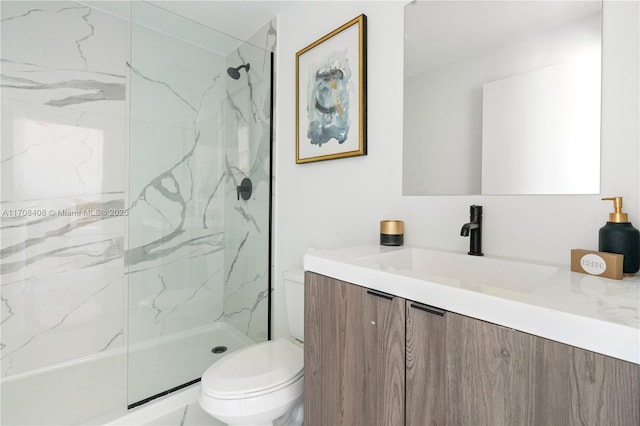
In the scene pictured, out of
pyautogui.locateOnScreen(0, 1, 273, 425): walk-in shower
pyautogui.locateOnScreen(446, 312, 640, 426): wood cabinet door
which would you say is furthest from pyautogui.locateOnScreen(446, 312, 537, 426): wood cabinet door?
pyautogui.locateOnScreen(0, 1, 273, 425): walk-in shower

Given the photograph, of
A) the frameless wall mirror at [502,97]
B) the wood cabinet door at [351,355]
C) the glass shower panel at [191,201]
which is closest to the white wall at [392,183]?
the frameless wall mirror at [502,97]

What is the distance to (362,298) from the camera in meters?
0.85

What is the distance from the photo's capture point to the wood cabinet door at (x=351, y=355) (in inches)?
30.5

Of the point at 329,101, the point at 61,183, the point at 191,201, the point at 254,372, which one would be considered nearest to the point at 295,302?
the point at 254,372

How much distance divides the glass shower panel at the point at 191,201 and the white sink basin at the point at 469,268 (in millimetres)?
1160

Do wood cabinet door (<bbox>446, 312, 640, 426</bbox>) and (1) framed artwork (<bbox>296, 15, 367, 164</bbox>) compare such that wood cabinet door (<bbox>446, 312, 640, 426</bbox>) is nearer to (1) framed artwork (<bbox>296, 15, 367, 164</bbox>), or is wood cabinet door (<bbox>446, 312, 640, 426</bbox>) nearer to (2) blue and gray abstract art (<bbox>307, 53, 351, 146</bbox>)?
(1) framed artwork (<bbox>296, 15, 367, 164</bbox>)

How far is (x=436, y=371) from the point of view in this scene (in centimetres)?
69

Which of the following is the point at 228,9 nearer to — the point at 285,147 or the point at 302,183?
the point at 285,147

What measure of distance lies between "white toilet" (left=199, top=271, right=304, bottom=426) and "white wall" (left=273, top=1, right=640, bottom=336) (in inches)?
23.8

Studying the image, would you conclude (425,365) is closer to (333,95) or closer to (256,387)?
(256,387)

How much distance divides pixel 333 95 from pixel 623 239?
127cm

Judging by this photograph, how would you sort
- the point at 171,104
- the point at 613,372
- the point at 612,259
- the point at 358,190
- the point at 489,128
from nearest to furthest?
1. the point at 613,372
2. the point at 612,259
3. the point at 489,128
4. the point at 358,190
5. the point at 171,104

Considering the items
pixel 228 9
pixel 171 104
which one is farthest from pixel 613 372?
pixel 228 9

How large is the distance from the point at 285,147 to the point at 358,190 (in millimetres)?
698
